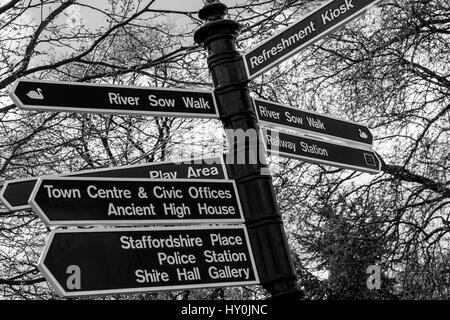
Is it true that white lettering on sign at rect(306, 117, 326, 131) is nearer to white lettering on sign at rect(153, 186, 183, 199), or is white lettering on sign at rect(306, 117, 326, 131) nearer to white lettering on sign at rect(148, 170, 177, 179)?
white lettering on sign at rect(148, 170, 177, 179)

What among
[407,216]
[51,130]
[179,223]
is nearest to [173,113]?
[179,223]

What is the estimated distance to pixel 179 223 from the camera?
10.8 ft

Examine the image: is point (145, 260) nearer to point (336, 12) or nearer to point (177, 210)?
point (177, 210)

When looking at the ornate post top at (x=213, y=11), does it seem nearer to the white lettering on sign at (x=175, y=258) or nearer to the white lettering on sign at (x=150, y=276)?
the white lettering on sign at (x=175, y=258)

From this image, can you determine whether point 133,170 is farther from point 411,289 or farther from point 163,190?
point 411,289

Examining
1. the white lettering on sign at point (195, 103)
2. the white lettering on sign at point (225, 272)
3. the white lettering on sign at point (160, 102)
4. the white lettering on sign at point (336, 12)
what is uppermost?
the white lettering on sign at point (336, 12)

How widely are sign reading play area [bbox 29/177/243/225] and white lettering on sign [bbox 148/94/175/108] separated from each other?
0.43m

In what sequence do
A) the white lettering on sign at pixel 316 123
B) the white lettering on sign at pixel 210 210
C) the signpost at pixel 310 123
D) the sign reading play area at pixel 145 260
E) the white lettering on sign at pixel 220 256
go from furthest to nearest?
the white lettering on sign at pixel 316 123
the signpost at pixel 310 123
the white lettering on sign at pixel 210 210
the white lettering on sign at pixel 220 256
the sign reading play area at pixel 145 260

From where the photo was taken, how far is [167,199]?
330 centimetres

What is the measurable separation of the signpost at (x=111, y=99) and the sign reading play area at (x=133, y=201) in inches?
14.7

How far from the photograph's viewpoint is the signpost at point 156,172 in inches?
129

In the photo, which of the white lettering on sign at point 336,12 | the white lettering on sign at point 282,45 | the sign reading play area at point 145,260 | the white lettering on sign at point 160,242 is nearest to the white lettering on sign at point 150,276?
the sign reading play area at point 145,260

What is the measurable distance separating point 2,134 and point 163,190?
5152 mm

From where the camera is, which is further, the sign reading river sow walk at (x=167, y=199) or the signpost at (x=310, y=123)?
the signpost at (x=310, y=123)
